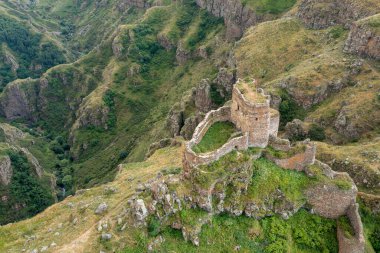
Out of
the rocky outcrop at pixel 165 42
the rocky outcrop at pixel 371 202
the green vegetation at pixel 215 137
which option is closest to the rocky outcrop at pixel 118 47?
the rocky outcrop at pixel 165 42

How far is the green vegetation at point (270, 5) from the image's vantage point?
150125 millimetres

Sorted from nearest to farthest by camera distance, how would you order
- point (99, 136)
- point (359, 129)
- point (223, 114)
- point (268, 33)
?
point (223, 114) < point (359, 129) < point (268, 33) < point (99, 136)

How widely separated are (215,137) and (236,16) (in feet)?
401

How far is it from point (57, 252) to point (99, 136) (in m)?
127

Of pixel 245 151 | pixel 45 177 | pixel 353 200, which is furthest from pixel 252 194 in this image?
pixel 45 177

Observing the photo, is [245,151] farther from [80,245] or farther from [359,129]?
[359,129]

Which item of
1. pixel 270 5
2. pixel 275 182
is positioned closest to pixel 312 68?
pixel 270 5

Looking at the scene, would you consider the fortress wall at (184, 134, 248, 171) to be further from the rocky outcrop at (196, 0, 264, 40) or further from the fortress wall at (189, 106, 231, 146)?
the rocky outcrop at (196, 0, 264, 40)

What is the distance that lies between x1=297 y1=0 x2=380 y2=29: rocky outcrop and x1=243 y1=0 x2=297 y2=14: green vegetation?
699 inches

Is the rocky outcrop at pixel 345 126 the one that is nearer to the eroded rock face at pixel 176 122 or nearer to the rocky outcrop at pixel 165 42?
the eroded rock face at pixel 176 122

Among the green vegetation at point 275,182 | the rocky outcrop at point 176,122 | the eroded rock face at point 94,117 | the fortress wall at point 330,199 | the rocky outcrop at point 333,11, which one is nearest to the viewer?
the green vegetation at point 275,182

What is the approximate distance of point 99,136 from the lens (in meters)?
170

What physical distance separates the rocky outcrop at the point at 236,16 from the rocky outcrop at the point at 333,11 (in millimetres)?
27218

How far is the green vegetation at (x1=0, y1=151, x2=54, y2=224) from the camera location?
120938 mm
